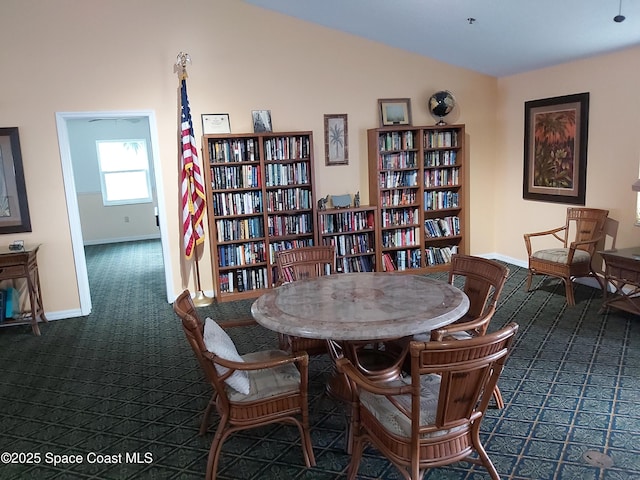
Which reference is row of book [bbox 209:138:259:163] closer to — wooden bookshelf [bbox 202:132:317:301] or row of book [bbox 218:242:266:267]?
wooden bookshelf [bbox 202:132:317:301]

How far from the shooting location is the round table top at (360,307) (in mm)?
2457

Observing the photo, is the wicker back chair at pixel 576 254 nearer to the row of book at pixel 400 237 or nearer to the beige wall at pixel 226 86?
the beige wall at pixel 226 86

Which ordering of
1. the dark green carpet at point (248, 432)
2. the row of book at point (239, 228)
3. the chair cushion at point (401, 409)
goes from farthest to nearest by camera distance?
the row of book at point (239, 228)
the dark green carpet at point (248, 432)
the chair cushion at point (401, 409)

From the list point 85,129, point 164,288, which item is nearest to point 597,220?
point 164,288

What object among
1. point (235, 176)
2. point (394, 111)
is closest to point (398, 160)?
point (394, 111)

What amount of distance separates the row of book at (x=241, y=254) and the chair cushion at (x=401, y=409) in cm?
354

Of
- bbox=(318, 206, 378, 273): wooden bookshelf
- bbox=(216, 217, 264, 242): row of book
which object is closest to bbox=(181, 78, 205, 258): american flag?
bbox=(216, 217, 264, 242): row of book

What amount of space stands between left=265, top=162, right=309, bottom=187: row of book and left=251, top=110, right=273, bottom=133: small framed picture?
411 mm

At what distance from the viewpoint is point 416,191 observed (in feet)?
21.0

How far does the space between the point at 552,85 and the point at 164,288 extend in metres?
5.40

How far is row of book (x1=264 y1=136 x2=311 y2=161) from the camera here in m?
5.63

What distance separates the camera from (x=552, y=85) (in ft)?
19.0

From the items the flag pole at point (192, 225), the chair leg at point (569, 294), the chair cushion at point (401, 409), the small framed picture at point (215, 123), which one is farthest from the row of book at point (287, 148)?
the chair cushion at point (401, 409)

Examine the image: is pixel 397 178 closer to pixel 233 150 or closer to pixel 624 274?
pixel 233 150
